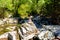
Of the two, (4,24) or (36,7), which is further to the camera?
(36,7)

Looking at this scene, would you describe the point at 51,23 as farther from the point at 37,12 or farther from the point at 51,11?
the point at 37,12

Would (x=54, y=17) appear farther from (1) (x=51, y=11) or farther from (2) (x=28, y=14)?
(2) (x=28, y=14)

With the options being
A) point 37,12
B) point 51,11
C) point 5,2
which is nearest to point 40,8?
point 37,12

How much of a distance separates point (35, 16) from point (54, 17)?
17.5 ft

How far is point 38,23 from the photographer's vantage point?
35.3 metres

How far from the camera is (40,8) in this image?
38.4 metres

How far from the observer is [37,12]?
38875mm

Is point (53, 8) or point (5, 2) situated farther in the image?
point (5, 2)

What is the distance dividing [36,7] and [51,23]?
6.06m

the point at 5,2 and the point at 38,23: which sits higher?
the point at 5,2

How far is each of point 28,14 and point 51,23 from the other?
671 centimetres

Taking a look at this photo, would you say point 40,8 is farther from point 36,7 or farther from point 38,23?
point 38,23

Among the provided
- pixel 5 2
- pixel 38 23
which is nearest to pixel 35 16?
pixel 38 23

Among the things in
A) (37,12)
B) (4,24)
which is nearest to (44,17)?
(37,12)
